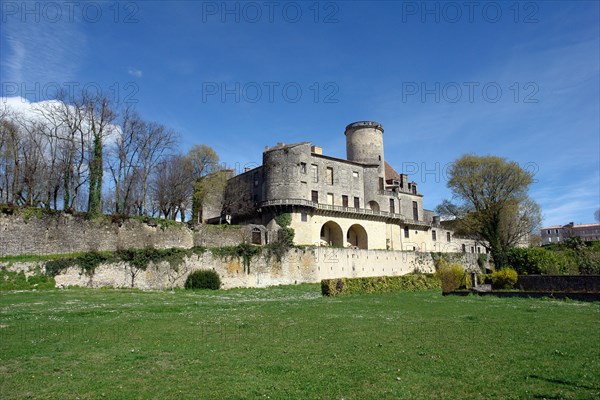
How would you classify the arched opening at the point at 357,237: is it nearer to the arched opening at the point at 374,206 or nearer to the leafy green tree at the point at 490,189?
the arched opening at the point at 374,206

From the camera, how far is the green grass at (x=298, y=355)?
7.57 meters

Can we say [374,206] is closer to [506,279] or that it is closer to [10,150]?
[506,279]

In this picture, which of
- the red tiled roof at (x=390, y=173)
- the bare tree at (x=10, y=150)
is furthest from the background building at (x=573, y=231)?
the bare tree at (x=10, y=150)

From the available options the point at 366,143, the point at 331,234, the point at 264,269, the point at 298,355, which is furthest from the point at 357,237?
the point at 298,355

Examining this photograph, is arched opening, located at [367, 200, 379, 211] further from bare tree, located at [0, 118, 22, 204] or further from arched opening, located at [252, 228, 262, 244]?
bare tree, located at [0, 118, 22, 204]

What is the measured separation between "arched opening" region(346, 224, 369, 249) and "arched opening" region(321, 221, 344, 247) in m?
3.04

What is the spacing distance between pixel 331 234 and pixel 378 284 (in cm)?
2437

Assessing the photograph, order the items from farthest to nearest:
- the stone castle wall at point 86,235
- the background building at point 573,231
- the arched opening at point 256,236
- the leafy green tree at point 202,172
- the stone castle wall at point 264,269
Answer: the background building at point 573,231
the leafy green tree at point 202,172
the arched opening at point 256,236
the stone castle wall at point 264,269
the stone castle wall at point 86,235

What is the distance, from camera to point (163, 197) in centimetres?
4691

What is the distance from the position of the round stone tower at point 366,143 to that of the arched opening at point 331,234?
10068 millimetres

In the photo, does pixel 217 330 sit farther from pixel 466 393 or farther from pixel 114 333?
pixel 466 393

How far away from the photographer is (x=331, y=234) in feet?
175

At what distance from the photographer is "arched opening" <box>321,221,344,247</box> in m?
51.6

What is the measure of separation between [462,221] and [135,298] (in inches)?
1832
